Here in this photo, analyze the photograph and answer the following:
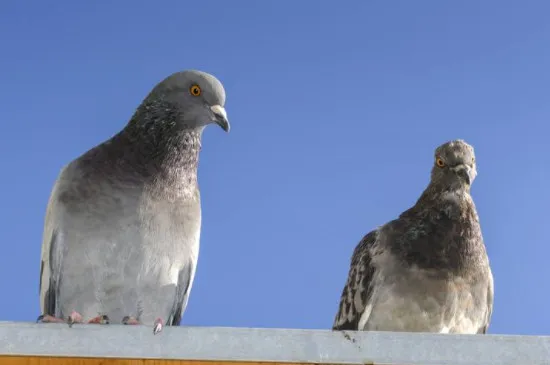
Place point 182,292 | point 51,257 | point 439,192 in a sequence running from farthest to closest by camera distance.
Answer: point 439,192
point 182,292
point 51,257

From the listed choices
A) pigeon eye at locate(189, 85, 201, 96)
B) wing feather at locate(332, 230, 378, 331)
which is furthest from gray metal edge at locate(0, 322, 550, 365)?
pigeon eye at locate(189, 85, 201, 96)

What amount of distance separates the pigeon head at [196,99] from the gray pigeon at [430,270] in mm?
1864

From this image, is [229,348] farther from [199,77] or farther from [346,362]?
[199,77]

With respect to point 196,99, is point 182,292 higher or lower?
lower

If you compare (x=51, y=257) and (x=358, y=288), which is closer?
(x=51, y=257)

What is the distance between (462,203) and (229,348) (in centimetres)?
429

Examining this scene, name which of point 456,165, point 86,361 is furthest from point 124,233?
point 456,165

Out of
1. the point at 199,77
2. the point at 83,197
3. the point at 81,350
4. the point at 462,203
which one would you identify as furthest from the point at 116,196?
the point at 462,203

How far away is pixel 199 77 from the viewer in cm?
663

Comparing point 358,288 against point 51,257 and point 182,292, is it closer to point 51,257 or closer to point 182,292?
point 182,292

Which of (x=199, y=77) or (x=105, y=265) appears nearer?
(x=105, y=265)

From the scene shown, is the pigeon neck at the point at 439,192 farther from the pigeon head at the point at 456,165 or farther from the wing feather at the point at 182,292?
the wing feather at the point at 182,292

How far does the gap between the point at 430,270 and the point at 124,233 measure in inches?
103

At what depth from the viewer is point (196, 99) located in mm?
6605
